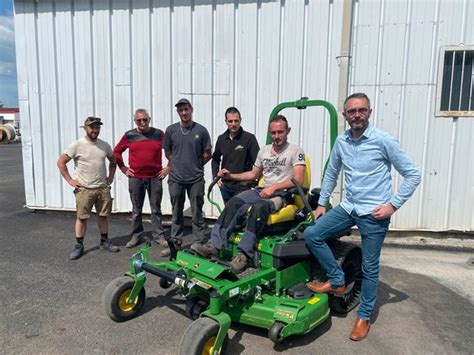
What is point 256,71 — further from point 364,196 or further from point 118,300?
point 118,300

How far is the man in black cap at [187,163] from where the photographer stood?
5.35 meters

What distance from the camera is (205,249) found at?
Answer: 3.77m

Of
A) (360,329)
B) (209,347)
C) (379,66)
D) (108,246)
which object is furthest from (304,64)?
(209,347)

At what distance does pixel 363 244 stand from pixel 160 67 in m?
4.86

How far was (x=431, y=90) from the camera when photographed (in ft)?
19.9

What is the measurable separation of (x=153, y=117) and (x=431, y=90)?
452cm

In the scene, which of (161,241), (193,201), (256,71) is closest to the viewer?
(193,201)

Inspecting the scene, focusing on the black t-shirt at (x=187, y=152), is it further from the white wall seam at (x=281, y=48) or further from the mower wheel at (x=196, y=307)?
the mower wheel at (x=196, y=307)

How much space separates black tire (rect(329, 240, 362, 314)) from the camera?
3863 millimetres

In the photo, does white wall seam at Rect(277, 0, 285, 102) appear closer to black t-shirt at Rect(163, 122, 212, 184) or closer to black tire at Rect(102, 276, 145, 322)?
black t-shirt at Rect(163, 122, 212, 184)

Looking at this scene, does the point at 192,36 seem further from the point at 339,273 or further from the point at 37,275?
the point at 339,273

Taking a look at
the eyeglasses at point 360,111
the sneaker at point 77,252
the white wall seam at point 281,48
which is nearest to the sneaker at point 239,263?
the eyeglasses at point 360,111

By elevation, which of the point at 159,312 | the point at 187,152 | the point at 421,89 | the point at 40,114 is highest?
the point at 421,89

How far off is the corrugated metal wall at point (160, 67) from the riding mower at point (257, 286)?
238 centimetres
